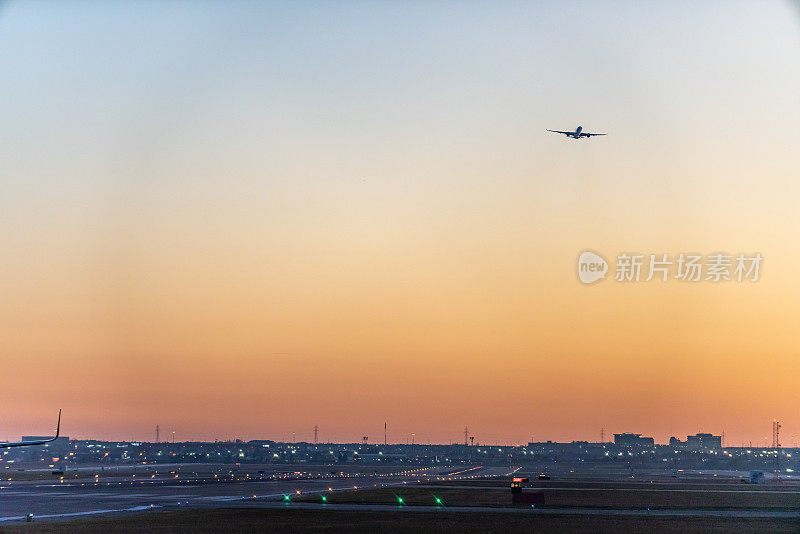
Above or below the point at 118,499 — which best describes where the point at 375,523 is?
below

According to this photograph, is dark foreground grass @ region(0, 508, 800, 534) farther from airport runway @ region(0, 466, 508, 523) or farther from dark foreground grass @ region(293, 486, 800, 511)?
dark foreground grass @ region(293, 486, 800, 511)

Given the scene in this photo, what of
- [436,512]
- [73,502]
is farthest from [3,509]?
[436,512]

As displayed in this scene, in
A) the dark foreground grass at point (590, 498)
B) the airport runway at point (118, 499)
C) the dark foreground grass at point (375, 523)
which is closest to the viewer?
the dark foreground grass at point (375, 523)

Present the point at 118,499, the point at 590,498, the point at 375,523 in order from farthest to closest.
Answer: the point at 590,498
the point at 118,499
the point at 375,523

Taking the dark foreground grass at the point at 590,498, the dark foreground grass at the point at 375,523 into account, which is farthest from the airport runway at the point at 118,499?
the dark foreground grass at the point at 590,498

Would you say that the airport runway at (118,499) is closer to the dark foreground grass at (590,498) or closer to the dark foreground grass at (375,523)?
the dark foreground grass at (375,523)

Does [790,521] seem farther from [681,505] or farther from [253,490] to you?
[253,490]

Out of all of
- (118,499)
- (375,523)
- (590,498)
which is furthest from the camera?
(590,498)

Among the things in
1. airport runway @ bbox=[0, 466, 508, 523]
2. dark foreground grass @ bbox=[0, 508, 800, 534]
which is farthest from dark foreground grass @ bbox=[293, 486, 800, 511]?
dark foreground grass @ bbox=[0, 508, 800, 534]

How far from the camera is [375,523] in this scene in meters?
60.1

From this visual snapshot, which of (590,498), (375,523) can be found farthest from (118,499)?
(590,498)

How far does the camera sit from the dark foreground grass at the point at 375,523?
2151 inches

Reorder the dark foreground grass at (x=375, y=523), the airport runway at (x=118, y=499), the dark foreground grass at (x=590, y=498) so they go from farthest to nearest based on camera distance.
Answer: the dark foreground grass at (x=590, y=498), the airport runway at (x=118, y=499), the dark foreground grass at (x=375, y=523)

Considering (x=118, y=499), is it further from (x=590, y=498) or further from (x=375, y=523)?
(x=590, y=498)
